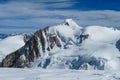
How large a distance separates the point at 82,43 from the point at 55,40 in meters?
12.9

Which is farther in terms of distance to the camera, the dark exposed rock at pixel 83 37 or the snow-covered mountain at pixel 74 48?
the dark exposed rock at pixel 83 37

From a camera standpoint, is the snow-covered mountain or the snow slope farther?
the snow-covered mountain

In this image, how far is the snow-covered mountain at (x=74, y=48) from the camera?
6658 inches

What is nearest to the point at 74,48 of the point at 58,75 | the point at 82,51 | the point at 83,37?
the point at 82,51

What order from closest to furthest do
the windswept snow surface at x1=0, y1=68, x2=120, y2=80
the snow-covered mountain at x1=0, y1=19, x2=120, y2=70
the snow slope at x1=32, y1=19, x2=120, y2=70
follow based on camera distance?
the windswept snow surface at x1=0, y1=68, x2=120, y2=80 < the snow slope at x1=32, y1=19, x2=120, y2=70 < the snow-covered mountain at x1=0, y1=19, x2=120, y2=70

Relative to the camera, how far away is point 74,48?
600ft

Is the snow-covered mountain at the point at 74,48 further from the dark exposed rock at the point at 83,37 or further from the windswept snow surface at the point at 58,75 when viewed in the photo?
the windswept snow surface at the point at 58,75

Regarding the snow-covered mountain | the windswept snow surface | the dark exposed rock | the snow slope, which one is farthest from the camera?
the dark exposed rock

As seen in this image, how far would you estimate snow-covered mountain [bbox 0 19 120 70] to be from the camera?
16912cm

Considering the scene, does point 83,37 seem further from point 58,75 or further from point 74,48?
point 58,75

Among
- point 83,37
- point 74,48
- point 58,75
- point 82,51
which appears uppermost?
point 58,75

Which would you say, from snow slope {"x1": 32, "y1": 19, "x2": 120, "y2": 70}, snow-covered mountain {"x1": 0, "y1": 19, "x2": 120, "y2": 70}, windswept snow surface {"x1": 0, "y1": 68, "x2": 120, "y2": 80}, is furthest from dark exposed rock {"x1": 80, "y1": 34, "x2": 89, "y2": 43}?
windswept snow surface {"x1": 0, "y1": 68, "x2": 120, "y2": 80}

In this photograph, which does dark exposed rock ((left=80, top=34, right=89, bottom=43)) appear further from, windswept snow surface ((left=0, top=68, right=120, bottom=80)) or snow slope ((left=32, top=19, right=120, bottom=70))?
windswept snow surface ((left=0, top=68, right=120, bottom=80))

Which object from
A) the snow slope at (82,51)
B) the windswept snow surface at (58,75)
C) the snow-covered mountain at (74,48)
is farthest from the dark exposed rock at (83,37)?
the windswept snow surface at (58,75)
